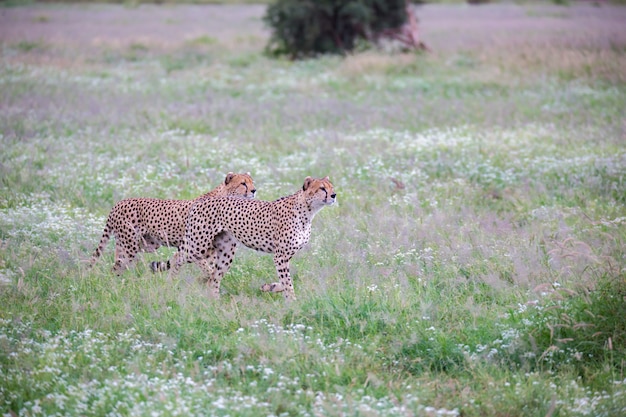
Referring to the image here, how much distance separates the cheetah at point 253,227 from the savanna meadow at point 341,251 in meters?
0.20

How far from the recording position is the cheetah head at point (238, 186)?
25.0 ft

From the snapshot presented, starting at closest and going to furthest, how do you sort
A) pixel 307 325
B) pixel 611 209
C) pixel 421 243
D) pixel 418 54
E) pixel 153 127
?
1. pixel 307 325
2. pixel 421 243
3. pixel 611 209
4. pixel 153 127
5. pixel 418 54

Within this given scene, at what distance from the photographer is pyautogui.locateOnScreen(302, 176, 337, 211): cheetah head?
21.7 ft

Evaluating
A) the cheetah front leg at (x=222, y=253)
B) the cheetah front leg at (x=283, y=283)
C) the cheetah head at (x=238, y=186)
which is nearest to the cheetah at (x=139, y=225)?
the cheetah front leg at (x=222, y=253)

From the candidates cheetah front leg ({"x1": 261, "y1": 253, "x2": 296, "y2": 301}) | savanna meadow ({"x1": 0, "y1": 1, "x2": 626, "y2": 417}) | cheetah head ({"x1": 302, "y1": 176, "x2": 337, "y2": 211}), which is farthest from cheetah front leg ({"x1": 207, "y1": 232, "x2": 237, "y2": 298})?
cheetah head ({"x1": 302, "y1": 176, "x2": 337, "y2": 211})

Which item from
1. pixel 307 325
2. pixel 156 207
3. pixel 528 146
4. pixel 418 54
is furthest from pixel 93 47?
pixel 307 325

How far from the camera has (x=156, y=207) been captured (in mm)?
7145

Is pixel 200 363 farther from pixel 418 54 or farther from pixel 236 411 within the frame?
pixel 418 54

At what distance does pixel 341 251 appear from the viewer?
7586mm

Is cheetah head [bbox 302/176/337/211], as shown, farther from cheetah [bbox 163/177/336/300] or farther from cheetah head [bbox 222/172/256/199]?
cheetah head [bbox 222/172/256/199]

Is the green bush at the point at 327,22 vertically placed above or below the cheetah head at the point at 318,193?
above

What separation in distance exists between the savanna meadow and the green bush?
5.13m

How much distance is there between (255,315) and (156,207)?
5.30ft

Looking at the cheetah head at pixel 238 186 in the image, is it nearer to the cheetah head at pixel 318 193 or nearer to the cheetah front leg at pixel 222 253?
the cheetah front leg at pixel 222 253
